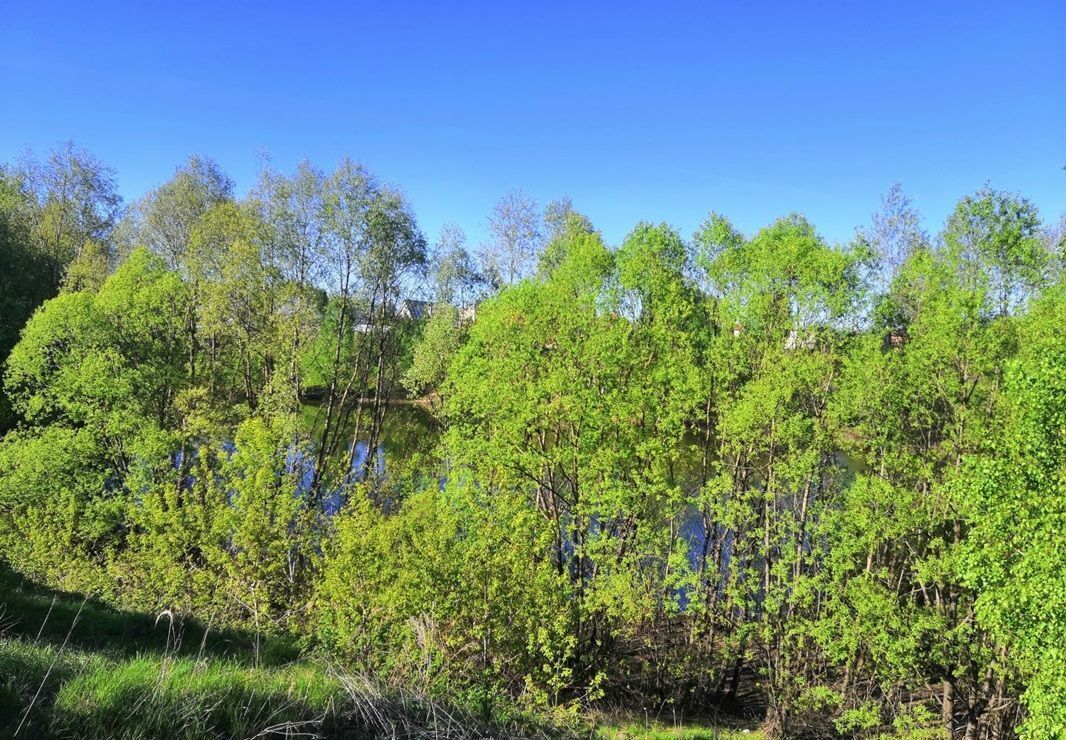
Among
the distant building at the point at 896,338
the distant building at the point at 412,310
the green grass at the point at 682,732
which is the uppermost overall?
the distant building at the point at 412,310

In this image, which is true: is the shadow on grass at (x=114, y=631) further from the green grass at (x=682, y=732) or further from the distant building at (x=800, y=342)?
the distant building at (x=800, y=342)

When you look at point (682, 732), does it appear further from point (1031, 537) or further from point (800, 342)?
point (800, 342)

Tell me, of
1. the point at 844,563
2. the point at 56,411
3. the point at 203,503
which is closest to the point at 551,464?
the point at 844,563

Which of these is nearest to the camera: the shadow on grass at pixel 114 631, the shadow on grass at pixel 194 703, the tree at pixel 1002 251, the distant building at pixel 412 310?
the shadow on grass at pixel 194 703

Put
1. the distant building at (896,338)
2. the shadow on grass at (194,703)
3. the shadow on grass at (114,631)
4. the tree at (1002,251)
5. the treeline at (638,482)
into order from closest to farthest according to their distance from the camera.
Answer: the shadow on grass at (194,703), the shadow on grass at (114,631), the treeline at (638,482), the tree at (1002,251), the distant building at (896,338)

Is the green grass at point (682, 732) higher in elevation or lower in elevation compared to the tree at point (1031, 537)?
lower

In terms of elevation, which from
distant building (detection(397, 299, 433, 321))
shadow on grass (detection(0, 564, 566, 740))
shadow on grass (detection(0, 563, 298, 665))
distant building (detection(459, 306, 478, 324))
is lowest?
shadow on grass (detection(0, 563, 298, 665))

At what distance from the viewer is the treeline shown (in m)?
13.3

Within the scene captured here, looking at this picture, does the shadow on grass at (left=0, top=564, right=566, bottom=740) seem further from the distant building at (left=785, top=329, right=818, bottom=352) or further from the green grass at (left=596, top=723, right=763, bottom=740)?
the distant building at (left=785, top=329, right=818, bottom=352)

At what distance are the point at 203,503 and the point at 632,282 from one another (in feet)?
51.7

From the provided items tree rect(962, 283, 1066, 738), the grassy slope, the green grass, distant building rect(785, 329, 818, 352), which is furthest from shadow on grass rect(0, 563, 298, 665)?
distant building rect(785, 329, 818, 352)

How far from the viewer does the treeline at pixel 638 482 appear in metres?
13.3

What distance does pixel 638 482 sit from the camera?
56.9 ft

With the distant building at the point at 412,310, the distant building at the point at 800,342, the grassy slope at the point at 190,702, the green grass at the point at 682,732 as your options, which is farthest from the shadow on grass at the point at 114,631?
the distant building at the point at 412,310
